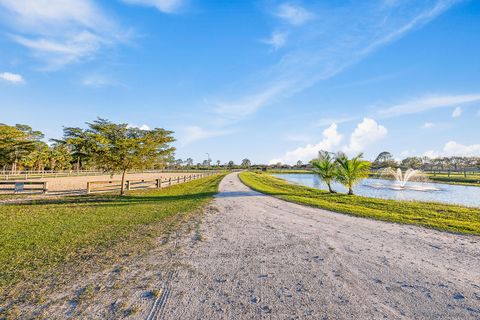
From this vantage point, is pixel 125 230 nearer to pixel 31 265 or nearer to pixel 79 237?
pixel 79 237

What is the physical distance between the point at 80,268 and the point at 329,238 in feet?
20.7

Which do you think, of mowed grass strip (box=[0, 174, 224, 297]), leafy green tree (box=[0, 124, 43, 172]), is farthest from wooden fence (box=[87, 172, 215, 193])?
leafy green tree (box=[0, 124, 43, 172])

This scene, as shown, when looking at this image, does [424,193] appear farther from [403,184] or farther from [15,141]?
[15,141]

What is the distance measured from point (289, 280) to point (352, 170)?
16.6 metres

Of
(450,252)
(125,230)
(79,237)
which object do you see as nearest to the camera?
(450,252)

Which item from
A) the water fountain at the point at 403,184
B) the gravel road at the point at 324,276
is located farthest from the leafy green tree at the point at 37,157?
the water fountain at the point at 403,184

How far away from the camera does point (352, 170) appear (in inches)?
746

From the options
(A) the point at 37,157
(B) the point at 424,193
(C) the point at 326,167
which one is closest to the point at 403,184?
(B) the point at 424,193

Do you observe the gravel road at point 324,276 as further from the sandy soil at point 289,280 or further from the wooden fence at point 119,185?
the wooden fence at point 119,185

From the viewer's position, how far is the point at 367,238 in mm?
7227

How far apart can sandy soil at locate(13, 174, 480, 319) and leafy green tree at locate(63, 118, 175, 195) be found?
1226cm

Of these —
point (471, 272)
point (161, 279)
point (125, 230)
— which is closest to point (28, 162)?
point (125, 230)

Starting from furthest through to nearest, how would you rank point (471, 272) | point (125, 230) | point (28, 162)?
point (28, 162) → point (125, 230) → point (471, 272)

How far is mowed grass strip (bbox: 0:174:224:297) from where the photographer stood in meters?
5.18
